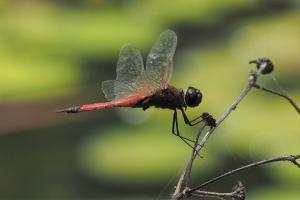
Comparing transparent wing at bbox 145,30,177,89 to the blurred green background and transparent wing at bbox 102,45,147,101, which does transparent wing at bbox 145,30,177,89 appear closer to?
transparent wing at bbox 102,45,147,101

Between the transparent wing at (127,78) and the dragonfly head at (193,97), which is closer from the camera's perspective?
the dragonfly head at (193,97)

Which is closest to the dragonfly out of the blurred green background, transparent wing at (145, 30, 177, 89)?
transparent wing at (145, 30, 177, 89)

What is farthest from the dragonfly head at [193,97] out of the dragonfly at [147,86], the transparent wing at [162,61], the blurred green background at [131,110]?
the blurred green background at [131,110]

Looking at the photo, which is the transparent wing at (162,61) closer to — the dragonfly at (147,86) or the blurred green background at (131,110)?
the dragonfly at (147,86)

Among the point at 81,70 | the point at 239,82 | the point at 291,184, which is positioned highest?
the point at 81,70

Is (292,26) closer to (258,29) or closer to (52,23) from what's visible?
(258,29)

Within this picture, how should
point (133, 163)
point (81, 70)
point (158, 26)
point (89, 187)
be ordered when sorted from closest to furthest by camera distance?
1. point (133, 163)
2. point (89, 187)
3. point (81, 70)
4. point (158, 26)

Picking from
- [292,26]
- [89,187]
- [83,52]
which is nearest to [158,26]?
[83,52]

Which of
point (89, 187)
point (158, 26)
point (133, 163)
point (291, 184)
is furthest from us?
point (158, 26)
